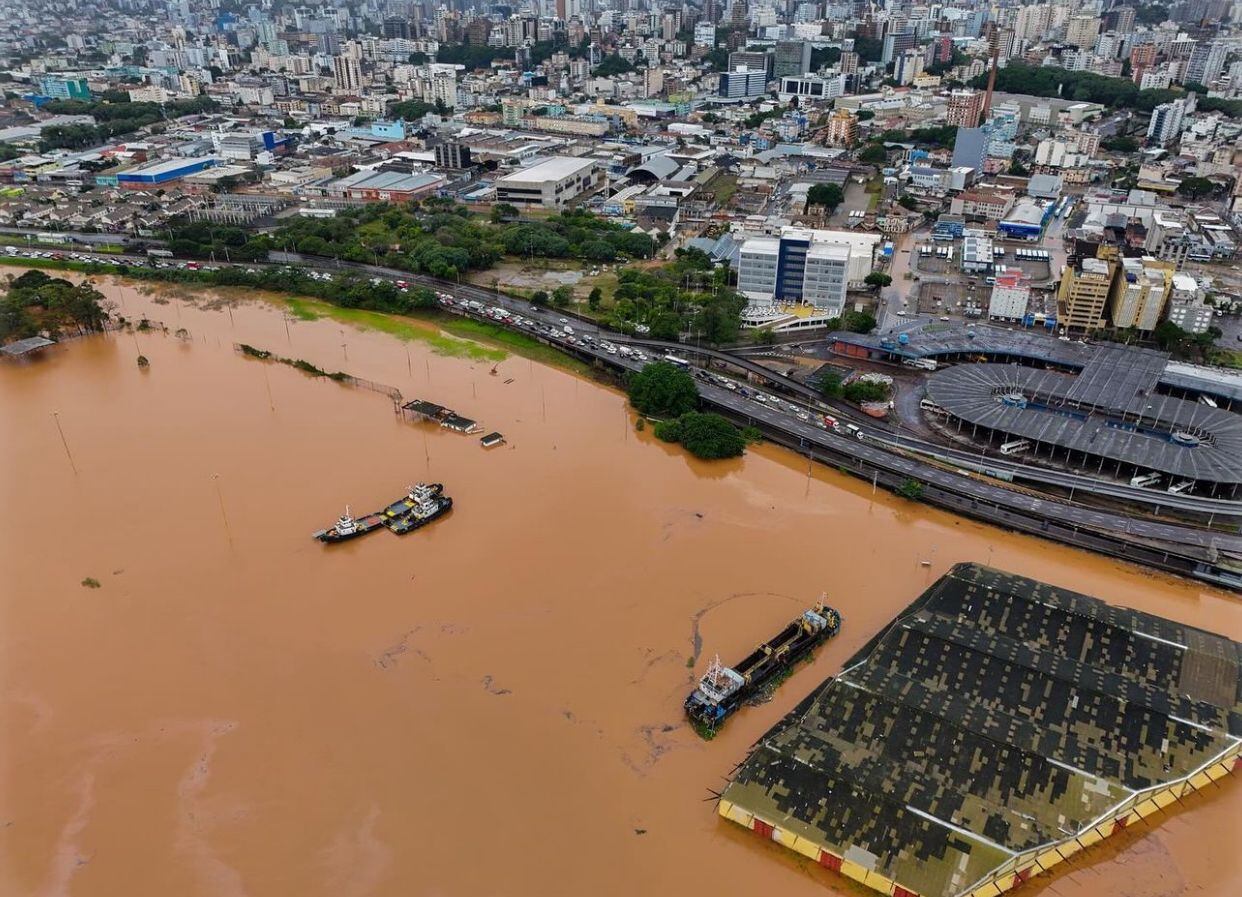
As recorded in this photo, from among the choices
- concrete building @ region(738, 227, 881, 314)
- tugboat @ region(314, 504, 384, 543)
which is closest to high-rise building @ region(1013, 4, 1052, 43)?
concrete building @ region(738, 227, 881, 314)

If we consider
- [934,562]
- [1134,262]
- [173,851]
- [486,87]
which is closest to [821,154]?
[1134,262]

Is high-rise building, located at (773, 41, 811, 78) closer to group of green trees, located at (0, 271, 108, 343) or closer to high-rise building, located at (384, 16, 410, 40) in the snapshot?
high-rise building, located at (384, 16, 410, 40)

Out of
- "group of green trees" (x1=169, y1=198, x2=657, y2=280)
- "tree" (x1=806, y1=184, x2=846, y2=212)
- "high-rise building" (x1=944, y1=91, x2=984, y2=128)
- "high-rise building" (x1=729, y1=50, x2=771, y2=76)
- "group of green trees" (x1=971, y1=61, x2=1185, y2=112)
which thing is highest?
"high-rise building" (x1=729, y1=50, x2=771, y2=76)

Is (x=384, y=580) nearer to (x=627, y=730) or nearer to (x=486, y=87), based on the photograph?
(x=627, y=730)

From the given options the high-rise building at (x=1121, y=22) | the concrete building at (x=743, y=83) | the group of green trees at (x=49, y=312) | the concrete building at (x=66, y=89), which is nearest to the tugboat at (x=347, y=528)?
the group of green trees at (x=49, y=312)

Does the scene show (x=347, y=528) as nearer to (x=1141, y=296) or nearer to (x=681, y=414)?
(x=681, y=414)

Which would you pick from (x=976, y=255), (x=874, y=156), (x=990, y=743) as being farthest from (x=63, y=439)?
(x=874, y=156)
